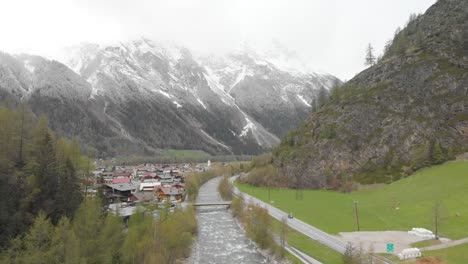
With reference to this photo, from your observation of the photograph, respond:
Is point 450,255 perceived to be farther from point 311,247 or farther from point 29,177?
point 29,177

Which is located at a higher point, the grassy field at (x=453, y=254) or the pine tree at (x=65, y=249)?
the pine tree at (x=65, y=249)

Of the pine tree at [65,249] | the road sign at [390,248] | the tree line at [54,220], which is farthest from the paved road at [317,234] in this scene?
the pine tree at [65,249]

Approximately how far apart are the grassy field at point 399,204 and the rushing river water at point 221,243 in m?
16.1

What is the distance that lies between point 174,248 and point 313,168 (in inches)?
3959

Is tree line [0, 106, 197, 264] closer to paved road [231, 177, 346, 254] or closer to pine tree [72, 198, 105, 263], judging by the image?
pine tree [72, 198, 105, 263]

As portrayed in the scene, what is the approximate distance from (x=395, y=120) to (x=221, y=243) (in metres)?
94.9

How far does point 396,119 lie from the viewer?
15150 centimetres

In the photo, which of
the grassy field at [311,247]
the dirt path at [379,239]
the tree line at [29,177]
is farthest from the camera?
the dirt path at [379,239]

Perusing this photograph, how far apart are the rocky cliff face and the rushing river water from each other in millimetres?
49771

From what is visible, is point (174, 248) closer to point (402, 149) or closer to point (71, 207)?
point (71, 207)

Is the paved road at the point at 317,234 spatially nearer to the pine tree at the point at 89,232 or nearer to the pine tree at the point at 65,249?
the pine tree at the point at 89,232

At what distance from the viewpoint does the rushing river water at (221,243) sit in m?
73.5

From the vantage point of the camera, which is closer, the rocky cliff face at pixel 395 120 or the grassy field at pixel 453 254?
the grassy field at pixel 453 254

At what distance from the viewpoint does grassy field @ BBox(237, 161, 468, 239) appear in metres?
80.2
